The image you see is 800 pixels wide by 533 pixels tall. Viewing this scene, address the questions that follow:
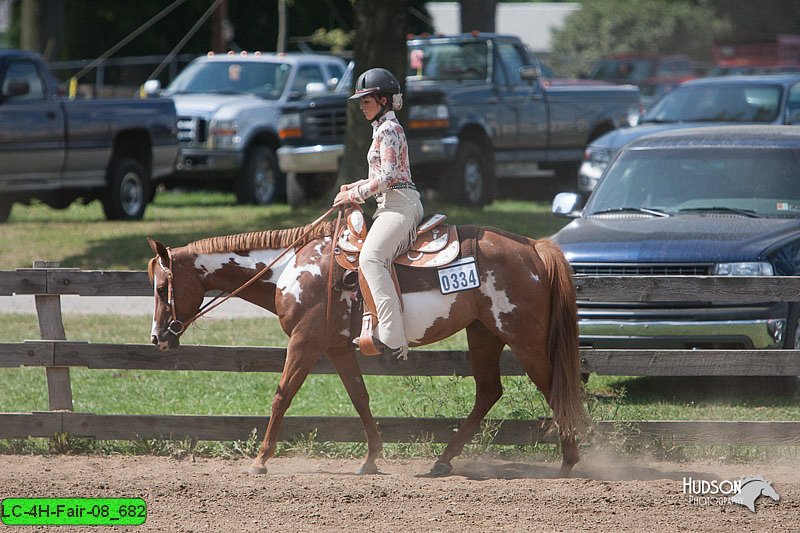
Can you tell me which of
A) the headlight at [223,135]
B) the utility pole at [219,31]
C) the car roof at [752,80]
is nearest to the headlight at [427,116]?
the car roof at [752,80]

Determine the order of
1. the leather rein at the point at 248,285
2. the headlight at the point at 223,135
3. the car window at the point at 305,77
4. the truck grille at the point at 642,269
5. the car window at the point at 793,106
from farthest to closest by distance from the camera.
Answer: the car window at the point at 305,77 < the headlight at the point at 223,135 < the car window at the point at 793,106 < the truck grille at the point at 642,269 < the leather rein at the point at 248,285

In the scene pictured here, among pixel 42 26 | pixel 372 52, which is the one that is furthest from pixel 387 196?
pixel 42 26

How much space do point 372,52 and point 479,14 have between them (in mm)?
10579

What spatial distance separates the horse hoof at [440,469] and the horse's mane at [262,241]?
1520 mm

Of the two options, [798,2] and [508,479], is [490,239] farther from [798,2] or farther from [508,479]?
[798,2]

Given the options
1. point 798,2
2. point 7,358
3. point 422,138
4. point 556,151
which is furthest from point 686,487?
point 798,2

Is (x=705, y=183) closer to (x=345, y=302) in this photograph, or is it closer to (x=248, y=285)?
(x=345, y=302)

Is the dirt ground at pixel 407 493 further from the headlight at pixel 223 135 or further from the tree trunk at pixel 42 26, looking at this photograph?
the tree trunk at pixel 42 26

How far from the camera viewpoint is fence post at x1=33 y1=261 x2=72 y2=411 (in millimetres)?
7926

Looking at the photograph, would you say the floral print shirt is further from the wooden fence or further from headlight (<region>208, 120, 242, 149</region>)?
headlight (<region>208, 120, 242, 149</region>)

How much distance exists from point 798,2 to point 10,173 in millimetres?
48039

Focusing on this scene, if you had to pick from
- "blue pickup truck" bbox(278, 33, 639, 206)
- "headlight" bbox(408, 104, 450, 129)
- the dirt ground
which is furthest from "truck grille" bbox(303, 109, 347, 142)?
the dirt ground

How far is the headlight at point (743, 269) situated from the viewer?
8430mm

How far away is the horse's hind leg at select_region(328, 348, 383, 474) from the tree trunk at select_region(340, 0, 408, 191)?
8.66 m
